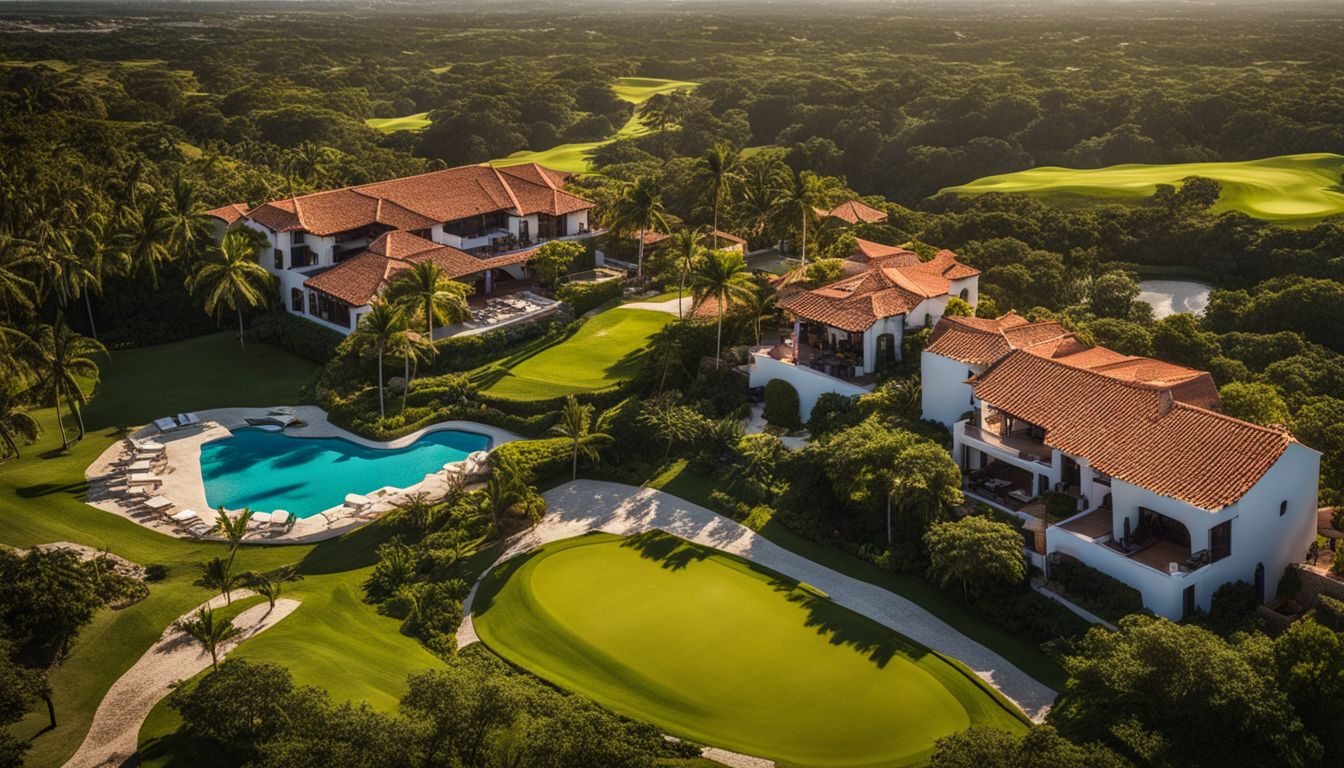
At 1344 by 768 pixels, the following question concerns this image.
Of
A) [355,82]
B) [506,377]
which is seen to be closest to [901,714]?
[506,377]

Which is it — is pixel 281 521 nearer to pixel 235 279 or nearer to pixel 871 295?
pixel 235 279

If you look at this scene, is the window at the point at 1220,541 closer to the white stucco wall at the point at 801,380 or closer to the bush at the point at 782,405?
the white stucco wall at the point at 801,380

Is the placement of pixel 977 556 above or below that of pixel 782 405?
below

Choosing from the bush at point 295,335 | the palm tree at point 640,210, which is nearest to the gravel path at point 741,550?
the bush at point 295,335

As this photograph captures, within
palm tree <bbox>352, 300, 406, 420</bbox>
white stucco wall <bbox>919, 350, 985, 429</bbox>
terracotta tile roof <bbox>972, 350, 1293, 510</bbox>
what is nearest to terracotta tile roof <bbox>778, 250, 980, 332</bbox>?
white stucco wall <bbox>919, 350, 985, 429</bbox>

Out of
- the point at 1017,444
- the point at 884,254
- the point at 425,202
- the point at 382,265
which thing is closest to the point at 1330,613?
the point at 1017,444

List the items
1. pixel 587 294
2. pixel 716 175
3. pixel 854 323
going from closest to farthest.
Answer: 1. pixel 854 323
2. pixel 587 294
3. pixel 716 175
